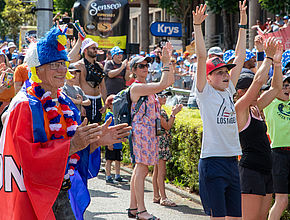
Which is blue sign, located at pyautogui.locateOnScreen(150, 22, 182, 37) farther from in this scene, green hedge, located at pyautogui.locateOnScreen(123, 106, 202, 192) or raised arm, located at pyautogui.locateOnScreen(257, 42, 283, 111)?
raised arm, located at pyautogui.locateOnScreen(257, 42, 283, 111)

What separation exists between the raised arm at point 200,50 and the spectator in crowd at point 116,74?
245 inches

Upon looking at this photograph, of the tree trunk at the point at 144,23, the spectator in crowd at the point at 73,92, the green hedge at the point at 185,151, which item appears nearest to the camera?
the green hedge at the point at 185,151

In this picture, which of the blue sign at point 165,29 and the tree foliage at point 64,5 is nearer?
the blue sign at point 165,29

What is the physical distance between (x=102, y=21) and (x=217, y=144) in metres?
10.6

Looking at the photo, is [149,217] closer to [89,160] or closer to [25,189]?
[89,160]

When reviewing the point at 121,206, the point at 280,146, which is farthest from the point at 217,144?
the point at 121,206

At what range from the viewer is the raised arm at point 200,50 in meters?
4.61

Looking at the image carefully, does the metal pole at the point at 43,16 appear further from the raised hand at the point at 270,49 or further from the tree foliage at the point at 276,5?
the tree foliage at the point at 276,5

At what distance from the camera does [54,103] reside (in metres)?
3.69

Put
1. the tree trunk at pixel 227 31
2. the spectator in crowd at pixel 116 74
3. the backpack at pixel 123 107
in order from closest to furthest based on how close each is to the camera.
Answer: the backpack at pixel 123 107
the spectator in crowd at pixel 116 74
the tree trunk at pixel 227 31

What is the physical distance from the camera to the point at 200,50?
460cm

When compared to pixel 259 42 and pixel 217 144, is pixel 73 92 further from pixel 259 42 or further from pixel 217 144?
pixel 217 144

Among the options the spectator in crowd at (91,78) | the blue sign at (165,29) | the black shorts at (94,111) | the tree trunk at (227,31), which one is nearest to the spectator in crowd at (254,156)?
the spectator in crowd at (91,78)

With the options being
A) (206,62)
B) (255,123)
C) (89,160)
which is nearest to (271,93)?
(255,123)
